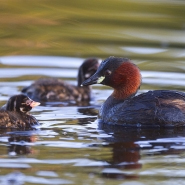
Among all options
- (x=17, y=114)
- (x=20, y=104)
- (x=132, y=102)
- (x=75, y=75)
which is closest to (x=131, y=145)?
(x=132, y=102)

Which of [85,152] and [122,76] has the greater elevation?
[122,76]

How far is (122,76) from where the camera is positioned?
1109cm

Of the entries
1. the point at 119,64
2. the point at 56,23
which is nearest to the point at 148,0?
the point at 56,23

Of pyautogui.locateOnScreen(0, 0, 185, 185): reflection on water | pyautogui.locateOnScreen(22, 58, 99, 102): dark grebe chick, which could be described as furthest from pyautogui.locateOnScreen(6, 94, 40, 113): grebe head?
pyautogui.locateOnScreen(22, 58, 99, 102): dark grebe chick

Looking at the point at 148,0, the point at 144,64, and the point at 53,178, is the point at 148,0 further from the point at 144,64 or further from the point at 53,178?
the point at 53,178

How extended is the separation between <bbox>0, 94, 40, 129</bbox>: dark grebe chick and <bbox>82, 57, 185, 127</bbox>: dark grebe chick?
1052mm

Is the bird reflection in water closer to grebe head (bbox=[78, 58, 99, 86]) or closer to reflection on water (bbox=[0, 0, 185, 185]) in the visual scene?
reflection on water (bbox=[0, 0, 185, 185])

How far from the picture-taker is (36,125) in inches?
407

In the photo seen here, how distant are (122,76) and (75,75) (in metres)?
3.86

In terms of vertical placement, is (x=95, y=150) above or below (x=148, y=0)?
below

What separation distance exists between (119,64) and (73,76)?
384cm

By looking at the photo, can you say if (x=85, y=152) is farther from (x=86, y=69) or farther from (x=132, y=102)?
(x=86, y=69)

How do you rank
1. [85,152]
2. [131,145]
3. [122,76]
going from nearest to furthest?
[85,152] < [131,145] < [122,76]

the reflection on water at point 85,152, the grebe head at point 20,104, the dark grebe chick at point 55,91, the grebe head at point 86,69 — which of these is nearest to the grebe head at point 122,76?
the reflection on water at point 85,152
